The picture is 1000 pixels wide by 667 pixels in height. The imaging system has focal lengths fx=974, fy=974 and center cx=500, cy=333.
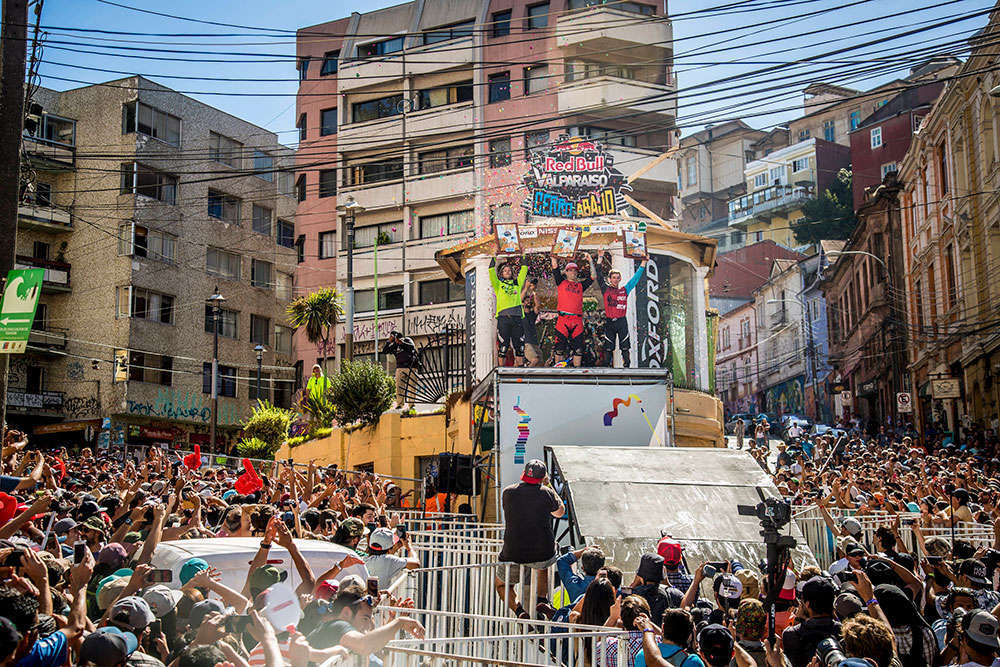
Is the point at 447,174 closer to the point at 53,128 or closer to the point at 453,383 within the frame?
the point at 53,128

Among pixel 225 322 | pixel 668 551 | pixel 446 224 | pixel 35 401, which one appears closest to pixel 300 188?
pixel 225 322

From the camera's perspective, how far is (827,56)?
1411cm

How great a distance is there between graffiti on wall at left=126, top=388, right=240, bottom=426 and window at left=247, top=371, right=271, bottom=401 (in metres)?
1.59

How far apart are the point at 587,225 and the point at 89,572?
18.3m

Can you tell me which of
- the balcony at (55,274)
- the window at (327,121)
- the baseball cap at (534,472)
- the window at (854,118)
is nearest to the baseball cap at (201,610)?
the baseball cap at (534,472)

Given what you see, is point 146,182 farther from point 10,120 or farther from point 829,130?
point 829,130

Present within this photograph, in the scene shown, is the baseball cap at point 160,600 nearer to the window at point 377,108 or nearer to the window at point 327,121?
the window at point 377,108

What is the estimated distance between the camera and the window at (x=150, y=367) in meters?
45.5

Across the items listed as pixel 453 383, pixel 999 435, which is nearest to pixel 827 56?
pixel 453 383

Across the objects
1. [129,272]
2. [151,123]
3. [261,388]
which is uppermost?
[151,123]

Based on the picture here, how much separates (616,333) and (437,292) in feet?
85.1

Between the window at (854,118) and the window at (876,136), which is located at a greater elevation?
the window at (854,118)

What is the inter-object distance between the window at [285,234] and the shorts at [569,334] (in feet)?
116

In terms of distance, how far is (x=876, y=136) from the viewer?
61.3 m
